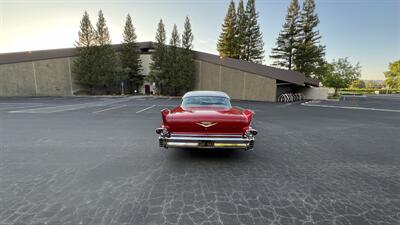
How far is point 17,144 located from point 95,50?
104ft

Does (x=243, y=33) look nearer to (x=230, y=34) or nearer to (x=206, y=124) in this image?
(x=230, y=34)

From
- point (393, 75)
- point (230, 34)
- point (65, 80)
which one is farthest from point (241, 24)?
point (393, 75)

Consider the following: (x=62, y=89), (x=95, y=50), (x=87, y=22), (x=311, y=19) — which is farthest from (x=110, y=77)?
(x=311, y=19)

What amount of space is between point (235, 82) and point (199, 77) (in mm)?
6940

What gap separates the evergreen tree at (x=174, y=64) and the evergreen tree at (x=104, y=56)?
944cm

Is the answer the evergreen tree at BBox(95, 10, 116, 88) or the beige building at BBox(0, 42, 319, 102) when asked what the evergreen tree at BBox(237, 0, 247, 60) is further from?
the evergreen tree at BBox(95, 10, 116, 88)

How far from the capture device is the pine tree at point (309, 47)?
115ft

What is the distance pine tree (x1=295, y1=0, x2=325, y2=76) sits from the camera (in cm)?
3512

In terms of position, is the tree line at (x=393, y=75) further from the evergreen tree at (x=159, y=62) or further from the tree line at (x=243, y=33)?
the evergreen tree at (x=159, y=62)

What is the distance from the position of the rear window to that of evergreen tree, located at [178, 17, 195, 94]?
26.0 meters

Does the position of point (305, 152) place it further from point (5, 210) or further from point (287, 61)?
point (287, 61)

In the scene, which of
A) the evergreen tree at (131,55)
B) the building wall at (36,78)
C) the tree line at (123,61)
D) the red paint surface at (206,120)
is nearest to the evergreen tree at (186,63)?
the tree line at (123,61)

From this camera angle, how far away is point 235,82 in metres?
27.3

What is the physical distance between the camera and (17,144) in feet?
19.1
